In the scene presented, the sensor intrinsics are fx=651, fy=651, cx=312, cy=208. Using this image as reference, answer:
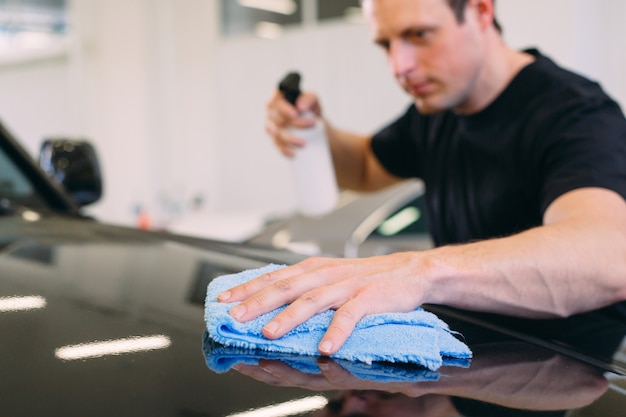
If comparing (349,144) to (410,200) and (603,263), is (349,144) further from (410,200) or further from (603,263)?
(603,263)

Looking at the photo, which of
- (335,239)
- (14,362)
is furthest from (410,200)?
(14,362)

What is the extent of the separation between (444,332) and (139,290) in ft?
1.24

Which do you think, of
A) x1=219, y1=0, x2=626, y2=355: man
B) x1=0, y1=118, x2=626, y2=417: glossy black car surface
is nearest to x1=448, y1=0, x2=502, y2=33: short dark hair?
x1=219, y1=0, x2=626, y2=355: man

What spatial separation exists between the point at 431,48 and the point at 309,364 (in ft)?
3.46

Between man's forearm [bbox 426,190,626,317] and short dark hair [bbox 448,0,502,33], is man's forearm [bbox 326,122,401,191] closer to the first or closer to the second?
short dark hair [bbox 448,0,502,33]

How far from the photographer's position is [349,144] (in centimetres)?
201

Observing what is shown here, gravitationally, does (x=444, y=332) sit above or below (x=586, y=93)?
below

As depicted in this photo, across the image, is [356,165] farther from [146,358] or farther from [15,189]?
[146,358]

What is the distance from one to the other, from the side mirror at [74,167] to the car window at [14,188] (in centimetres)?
8

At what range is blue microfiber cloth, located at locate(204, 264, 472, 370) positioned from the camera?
2.02ft

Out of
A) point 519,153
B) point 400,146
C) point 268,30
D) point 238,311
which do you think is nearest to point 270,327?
point 238,311

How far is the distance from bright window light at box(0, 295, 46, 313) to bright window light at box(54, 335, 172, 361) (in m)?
0.14

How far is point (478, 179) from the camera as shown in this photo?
1.53 metres

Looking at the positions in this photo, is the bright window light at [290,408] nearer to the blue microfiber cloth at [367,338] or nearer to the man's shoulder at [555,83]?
the blue microfiber cloth at [367,338]
